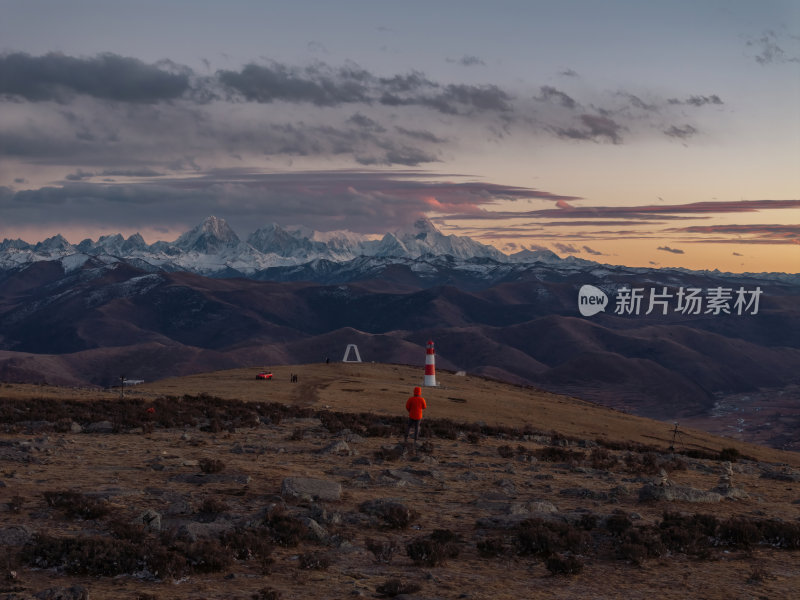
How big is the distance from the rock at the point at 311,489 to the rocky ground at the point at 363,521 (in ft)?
0.20

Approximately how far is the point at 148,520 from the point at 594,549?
996cm

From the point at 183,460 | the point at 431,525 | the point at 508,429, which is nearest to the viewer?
the point at 431,525

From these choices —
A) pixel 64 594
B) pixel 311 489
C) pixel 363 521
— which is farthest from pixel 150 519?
pixel 363 521

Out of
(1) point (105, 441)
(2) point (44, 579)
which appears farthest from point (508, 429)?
(2) point (44, 579)

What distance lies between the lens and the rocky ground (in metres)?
13.6

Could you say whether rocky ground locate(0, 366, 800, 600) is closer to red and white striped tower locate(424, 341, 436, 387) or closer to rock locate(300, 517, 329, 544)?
rock locate(300, 517, 329, 544)

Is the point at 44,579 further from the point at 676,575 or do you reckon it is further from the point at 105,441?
the point at 105,441

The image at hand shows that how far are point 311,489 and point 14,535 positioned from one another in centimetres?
721

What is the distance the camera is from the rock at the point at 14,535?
1459 cm

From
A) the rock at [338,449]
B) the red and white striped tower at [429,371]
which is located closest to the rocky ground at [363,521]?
the rock at [338,449]

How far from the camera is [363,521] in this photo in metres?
17.7

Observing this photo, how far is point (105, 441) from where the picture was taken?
28547 mm

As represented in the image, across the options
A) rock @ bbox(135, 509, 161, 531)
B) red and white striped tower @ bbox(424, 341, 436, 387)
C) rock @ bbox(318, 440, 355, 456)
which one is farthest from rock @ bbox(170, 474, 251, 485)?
red and white striped tower @ bbox(424, 341, 436, 387)

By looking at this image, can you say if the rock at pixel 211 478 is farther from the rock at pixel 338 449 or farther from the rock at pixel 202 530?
the rock at pixel 338 449
